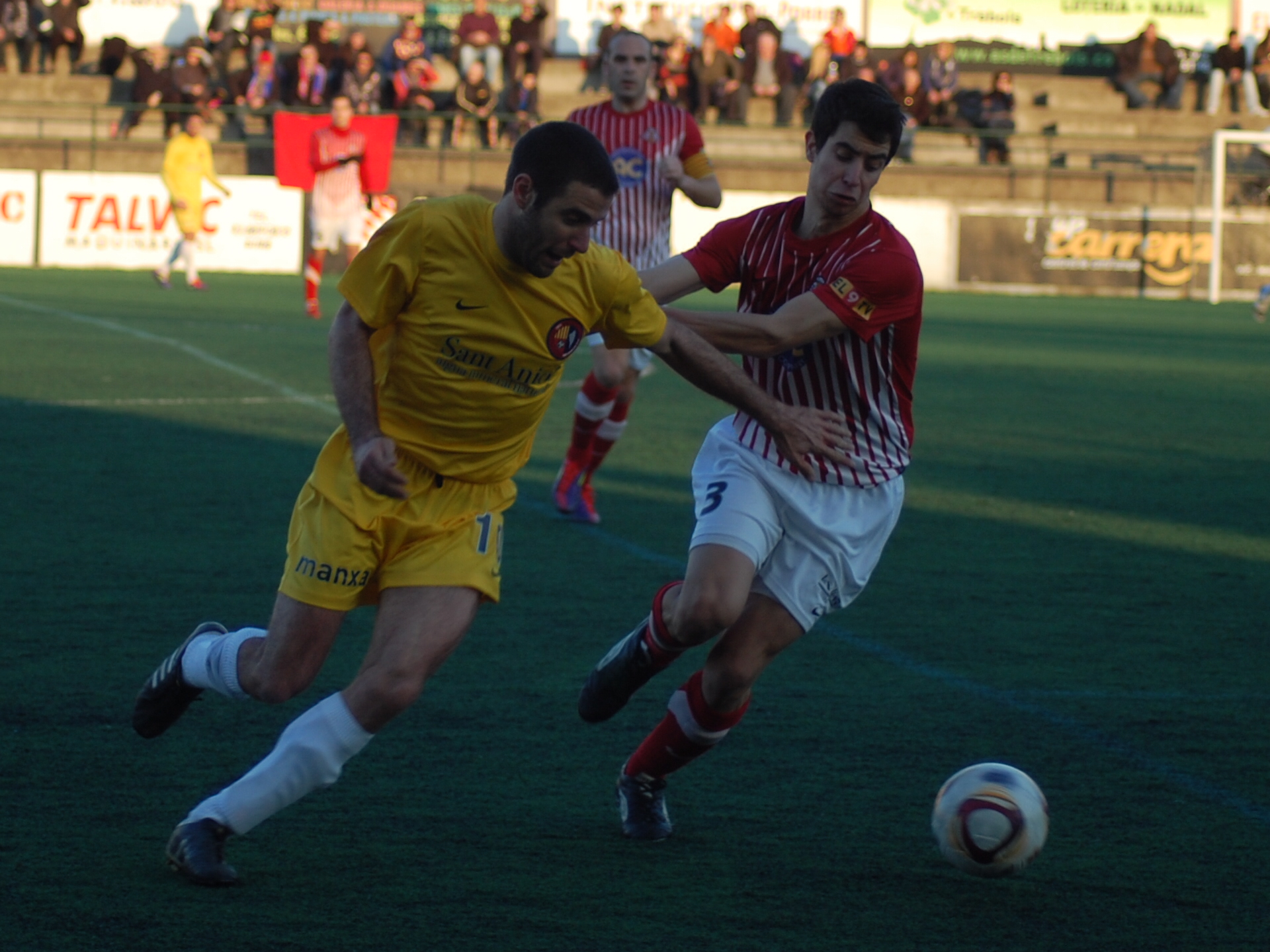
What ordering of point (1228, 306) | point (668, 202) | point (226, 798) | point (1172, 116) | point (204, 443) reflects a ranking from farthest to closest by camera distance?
point (1172, 116), point (1228, 306), point (204, 443), point (668, 202), point (226, 798)

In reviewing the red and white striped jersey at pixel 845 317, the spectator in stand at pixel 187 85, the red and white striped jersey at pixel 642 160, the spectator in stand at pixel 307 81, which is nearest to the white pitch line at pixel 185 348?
the red and white striped jersey at pixel 642 160

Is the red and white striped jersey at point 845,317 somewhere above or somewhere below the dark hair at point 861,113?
below

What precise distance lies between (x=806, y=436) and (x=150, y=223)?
74.8ft

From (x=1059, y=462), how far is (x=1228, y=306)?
55.9ft

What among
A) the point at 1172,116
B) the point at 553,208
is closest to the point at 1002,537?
the point at 553,208

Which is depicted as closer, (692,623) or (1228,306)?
(692,623)

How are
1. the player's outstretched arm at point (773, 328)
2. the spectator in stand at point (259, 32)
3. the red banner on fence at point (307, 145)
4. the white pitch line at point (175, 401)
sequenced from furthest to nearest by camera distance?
the spectator in stand at point (259, 32) → the red banner on fence at point (307, 145) → the white pitch line at point (175, 401) → the player's outstretched arm at point (773, 328)

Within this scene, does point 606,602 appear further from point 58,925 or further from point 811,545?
point 58,925

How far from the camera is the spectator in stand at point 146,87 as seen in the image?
28156mm

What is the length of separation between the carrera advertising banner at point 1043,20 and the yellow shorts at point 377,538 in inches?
1223

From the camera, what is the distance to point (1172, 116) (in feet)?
106

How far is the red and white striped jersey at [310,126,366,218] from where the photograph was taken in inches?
766

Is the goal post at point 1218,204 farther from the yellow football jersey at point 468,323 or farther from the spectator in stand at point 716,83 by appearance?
the yellow football jersey at point 468,323

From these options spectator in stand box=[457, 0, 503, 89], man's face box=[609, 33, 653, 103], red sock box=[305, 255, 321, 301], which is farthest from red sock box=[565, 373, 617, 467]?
spectator in stand box=[457, 0, 503, 89]
